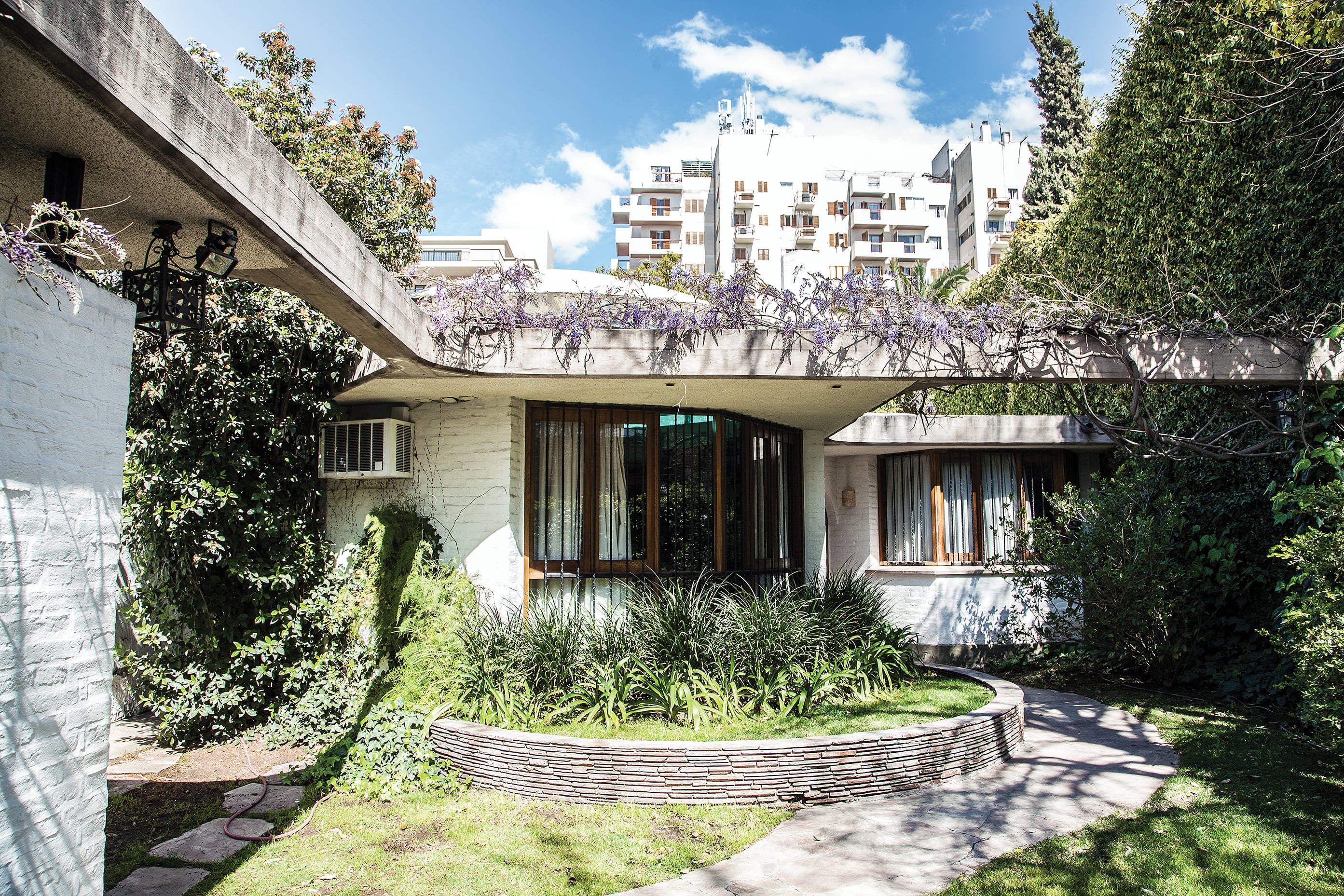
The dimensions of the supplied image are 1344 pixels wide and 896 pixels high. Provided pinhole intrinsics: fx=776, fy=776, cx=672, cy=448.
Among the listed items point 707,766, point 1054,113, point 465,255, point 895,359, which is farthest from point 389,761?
point 465,255

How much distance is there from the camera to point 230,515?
5898 millimetres

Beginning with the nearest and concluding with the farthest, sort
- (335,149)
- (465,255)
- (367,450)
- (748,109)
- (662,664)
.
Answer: (662,664), (367,450), (335,149), (465,255), (748,109)

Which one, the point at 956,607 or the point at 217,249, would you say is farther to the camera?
the point at 956,607

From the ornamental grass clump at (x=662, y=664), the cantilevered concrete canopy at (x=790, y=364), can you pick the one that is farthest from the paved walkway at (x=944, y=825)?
the cantilevered concrete canopy at (x=790, y=364)

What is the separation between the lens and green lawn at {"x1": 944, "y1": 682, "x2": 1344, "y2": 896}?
3.40 m

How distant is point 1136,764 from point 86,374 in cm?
612

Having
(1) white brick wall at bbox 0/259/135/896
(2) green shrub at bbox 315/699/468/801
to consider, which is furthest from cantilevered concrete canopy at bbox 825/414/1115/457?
(1) white brick wall at bbox 0/259/135/896

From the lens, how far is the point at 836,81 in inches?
2018

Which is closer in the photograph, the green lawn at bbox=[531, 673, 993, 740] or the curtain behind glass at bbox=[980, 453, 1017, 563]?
the green lawn at bbox=[531, 673, 993, 740]

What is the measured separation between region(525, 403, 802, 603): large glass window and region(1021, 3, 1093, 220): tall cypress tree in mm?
19825

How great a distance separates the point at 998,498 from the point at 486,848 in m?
7.96

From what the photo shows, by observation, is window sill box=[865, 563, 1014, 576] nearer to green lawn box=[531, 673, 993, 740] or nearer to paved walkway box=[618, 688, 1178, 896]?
green lawn box=[531, 673, 993, 740]

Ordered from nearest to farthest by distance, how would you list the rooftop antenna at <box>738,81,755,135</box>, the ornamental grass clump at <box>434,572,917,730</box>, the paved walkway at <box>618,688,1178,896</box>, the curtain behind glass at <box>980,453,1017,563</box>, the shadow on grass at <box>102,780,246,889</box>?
the paved walkway at <box>618,688,1178,896</box>
the shadow on grass at <box>102,780,246,889</box>
the ornamental grass clump at <box>434,572,917,730</box>
the curtain behind glass at <box>980,453,1017,563</box>
the rooftop antenna at <box>738,81,755,135</box>

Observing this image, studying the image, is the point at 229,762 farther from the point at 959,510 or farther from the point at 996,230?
the point at 996,230
